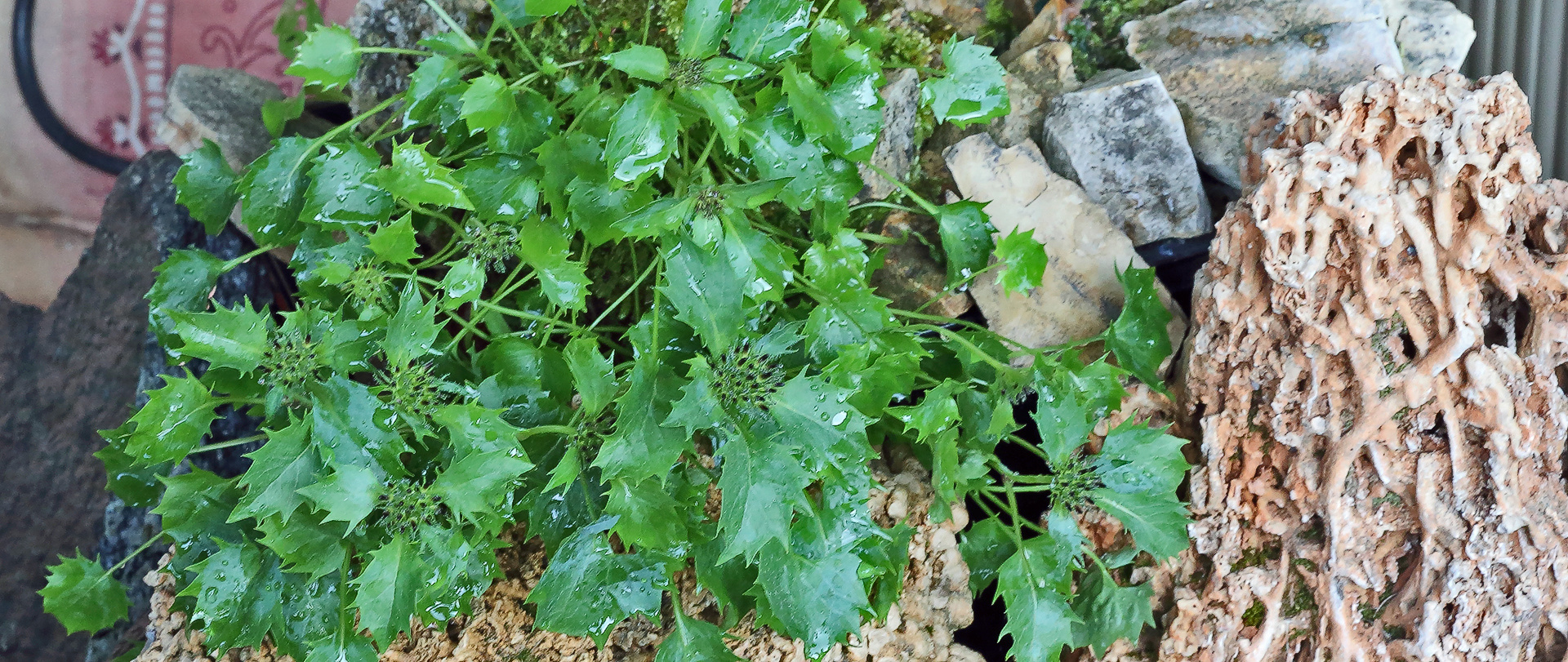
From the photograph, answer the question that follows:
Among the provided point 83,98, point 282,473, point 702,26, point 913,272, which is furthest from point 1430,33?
point 83,98

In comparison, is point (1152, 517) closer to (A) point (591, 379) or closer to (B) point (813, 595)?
(B) point (813, 595)

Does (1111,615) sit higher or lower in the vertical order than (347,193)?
lower

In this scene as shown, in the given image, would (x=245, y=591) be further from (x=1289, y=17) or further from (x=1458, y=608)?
(x=1289, y=17)

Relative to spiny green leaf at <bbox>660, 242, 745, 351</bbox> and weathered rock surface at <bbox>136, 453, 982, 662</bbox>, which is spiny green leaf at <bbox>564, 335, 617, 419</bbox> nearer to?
spiny green leaf at <bbox>660, 242, 745, 351</bbox>

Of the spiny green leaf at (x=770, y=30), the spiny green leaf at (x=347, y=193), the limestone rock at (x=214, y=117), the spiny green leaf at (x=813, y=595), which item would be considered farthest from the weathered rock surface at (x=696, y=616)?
the limestone rock at (x=214, y=117)

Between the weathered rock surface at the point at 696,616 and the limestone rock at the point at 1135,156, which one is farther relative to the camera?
the limestone rock at the point at 1135,156

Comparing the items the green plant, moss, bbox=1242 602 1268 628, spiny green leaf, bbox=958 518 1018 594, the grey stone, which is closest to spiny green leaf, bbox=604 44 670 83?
the green plant

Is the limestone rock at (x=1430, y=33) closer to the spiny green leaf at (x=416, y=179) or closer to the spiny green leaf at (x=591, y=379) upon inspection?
the spiny green leaf at (x=591, y=379)
